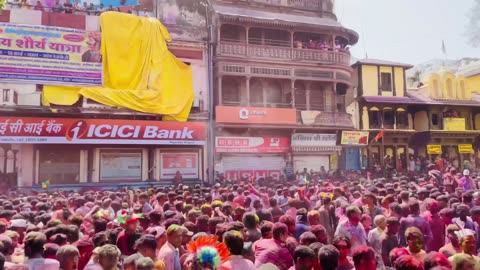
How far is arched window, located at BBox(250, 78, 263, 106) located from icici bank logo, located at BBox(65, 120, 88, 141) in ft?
34.0

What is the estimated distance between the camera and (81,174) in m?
20.6

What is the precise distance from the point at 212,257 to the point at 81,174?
18.4 meters

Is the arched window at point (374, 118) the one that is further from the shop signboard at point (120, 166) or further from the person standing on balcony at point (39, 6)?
the person standing on balcony at point (39, 6)

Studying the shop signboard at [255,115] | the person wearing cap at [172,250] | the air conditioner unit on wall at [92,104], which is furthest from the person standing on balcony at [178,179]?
the person wearing cap at [172,250]

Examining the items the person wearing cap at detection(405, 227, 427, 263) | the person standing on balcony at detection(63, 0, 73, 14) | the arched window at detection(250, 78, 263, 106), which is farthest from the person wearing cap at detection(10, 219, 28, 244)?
the arched window at detection(250, 78, 263, 106)

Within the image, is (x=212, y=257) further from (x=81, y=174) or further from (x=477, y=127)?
(x=477, y=127)

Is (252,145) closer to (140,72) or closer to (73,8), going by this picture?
(140,72)

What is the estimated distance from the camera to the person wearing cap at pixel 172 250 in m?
4.92

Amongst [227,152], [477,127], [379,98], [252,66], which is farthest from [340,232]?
[477,127]

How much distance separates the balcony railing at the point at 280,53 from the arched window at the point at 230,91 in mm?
2012

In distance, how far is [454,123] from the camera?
3225 centimetres

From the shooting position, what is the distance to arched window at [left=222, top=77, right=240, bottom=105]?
24.9 m

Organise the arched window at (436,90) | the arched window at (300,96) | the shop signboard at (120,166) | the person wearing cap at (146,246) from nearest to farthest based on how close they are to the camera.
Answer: the person wearing cap at (146,246)
the shop signboard at (120,166)
the arched window at (300,96)
the arched window at (436,90)

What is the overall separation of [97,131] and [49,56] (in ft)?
14.1
